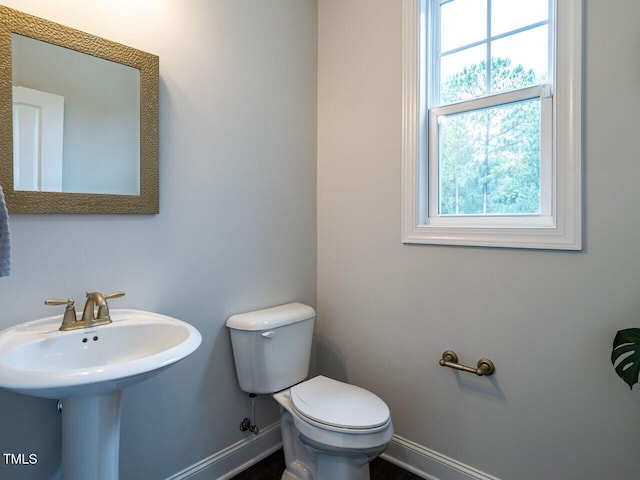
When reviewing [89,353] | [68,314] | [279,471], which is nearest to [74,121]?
[68,314]

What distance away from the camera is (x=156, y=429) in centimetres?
141

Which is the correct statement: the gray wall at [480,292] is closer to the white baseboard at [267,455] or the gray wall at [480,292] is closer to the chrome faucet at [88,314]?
the white baseboard at [267,455]

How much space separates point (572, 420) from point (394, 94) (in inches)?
60.4

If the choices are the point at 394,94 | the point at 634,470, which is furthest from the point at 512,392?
the point at 394,94

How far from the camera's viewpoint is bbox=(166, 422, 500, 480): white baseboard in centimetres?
153

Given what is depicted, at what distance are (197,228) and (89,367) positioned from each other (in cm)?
66

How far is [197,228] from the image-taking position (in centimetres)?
152

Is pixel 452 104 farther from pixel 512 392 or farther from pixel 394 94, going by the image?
pixel 512 392

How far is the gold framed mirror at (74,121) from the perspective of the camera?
1070mm

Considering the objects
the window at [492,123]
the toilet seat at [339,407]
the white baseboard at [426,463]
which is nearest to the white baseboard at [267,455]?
the white baseboard at [426,463]

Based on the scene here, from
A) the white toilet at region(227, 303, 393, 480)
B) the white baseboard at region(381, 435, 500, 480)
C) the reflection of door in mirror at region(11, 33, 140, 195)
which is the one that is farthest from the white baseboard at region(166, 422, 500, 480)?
the reflection of door in mirror at region(11, 33, 140, 195)

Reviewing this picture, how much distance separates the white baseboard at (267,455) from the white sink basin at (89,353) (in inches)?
27.5

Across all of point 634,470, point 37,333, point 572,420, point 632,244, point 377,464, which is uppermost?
point 632,244

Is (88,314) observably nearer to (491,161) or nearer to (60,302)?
(60,302)
